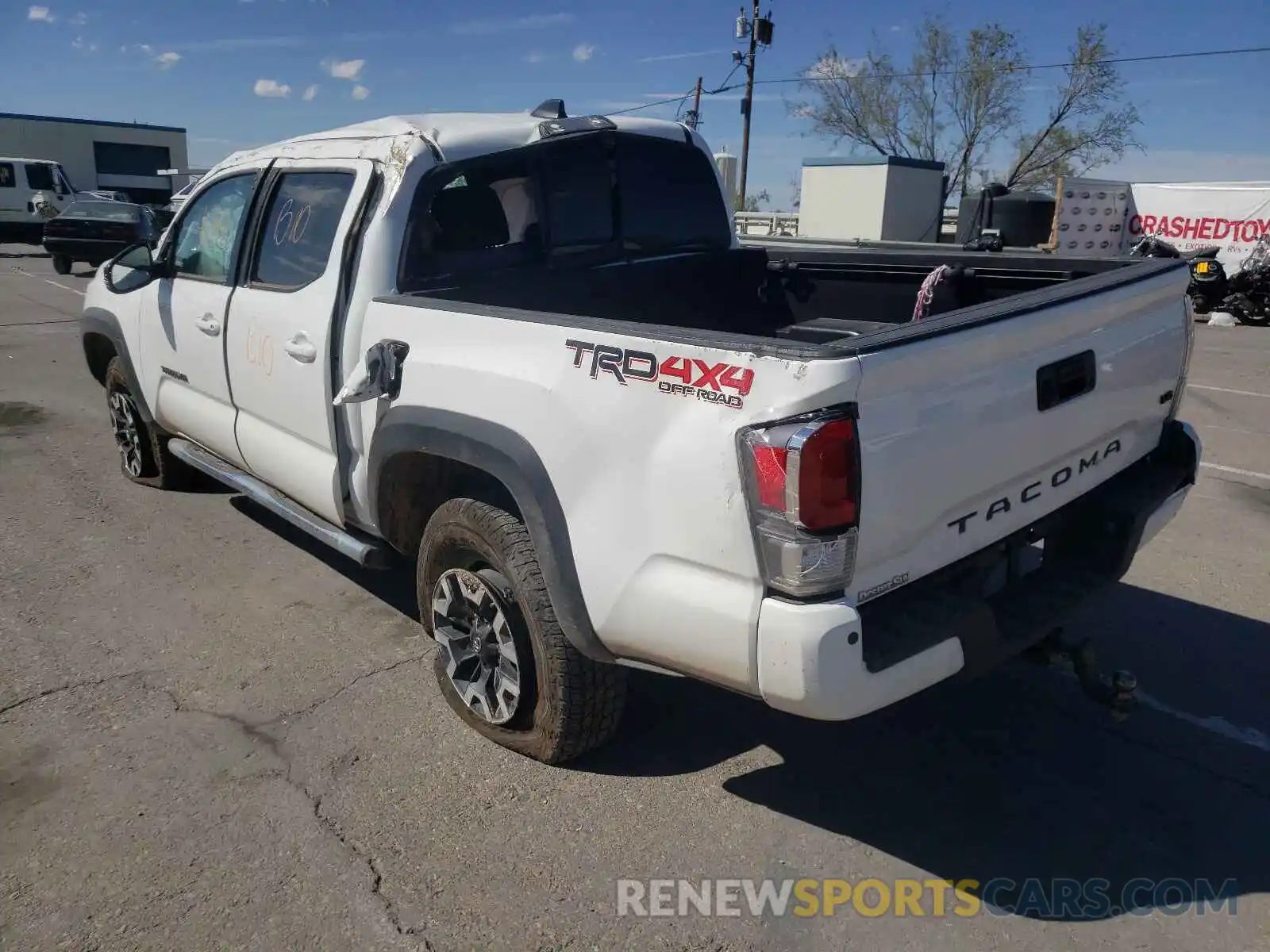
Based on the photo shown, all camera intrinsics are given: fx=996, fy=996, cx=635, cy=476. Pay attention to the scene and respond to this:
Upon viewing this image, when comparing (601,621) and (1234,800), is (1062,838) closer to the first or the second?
(1234,800)

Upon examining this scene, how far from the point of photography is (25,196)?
86.5 ft

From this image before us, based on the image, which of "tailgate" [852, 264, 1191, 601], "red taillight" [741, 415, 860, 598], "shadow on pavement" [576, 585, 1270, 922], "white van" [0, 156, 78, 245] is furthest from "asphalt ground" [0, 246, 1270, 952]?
"white van" [0, 156, 78, 245]

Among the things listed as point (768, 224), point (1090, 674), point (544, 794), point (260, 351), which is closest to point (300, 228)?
point (260, 351)

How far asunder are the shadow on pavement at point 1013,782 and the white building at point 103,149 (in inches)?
2040

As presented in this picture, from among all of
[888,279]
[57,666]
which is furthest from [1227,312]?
[57,666]

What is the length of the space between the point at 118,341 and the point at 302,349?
2.46m

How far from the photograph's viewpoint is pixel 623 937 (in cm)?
258

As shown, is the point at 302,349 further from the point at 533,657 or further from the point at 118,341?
the point at 118,341

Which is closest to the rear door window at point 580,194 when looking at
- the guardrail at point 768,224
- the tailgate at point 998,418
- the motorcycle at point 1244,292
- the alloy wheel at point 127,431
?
the tailgate at point 998,418

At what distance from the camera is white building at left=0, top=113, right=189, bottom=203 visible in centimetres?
4691

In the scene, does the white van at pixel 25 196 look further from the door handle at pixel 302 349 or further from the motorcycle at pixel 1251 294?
the motorcycle at pixel 1251 294

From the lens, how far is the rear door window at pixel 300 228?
385cm

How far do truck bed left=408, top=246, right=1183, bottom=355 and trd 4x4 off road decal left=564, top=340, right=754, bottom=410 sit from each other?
3.39 feet

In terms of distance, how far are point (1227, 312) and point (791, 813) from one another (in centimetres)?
1756
